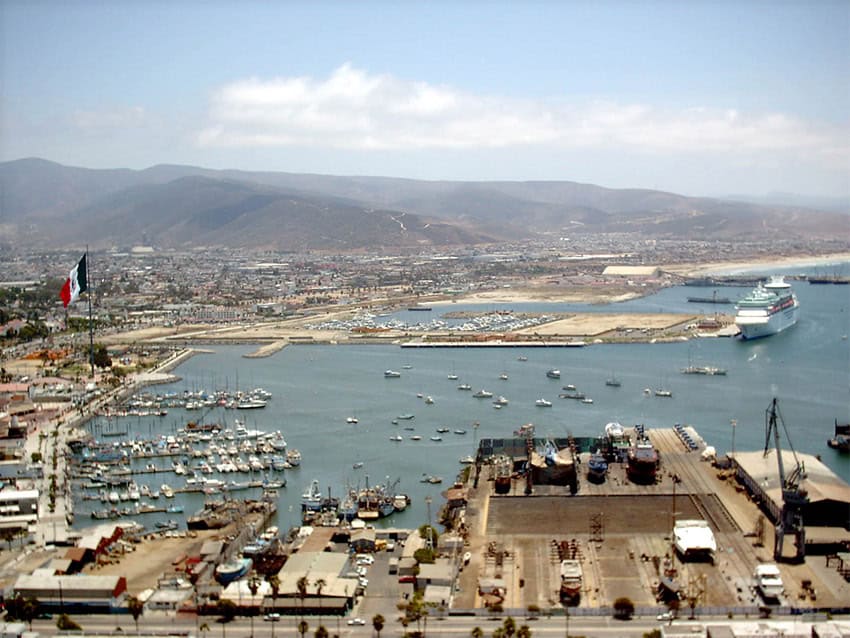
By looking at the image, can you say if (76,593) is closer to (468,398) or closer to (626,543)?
(626,543)

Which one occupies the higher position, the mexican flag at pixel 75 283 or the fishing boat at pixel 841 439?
the mexican flag at pixel 75 283

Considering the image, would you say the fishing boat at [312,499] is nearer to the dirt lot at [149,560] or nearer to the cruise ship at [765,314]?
the dirt lot at [149,560]

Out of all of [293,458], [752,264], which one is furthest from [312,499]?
[752,264]

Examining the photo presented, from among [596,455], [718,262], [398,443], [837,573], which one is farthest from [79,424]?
[718,262]

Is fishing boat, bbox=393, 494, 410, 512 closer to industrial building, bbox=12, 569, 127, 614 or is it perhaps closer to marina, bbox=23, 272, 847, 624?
marina, bbox=23, 272, 847, 624

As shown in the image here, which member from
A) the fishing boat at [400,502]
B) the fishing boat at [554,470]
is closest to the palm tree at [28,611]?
the fishing boat at [400,502]

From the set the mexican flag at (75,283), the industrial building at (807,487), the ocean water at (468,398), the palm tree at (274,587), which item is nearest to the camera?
the palm tree at (274,587)
